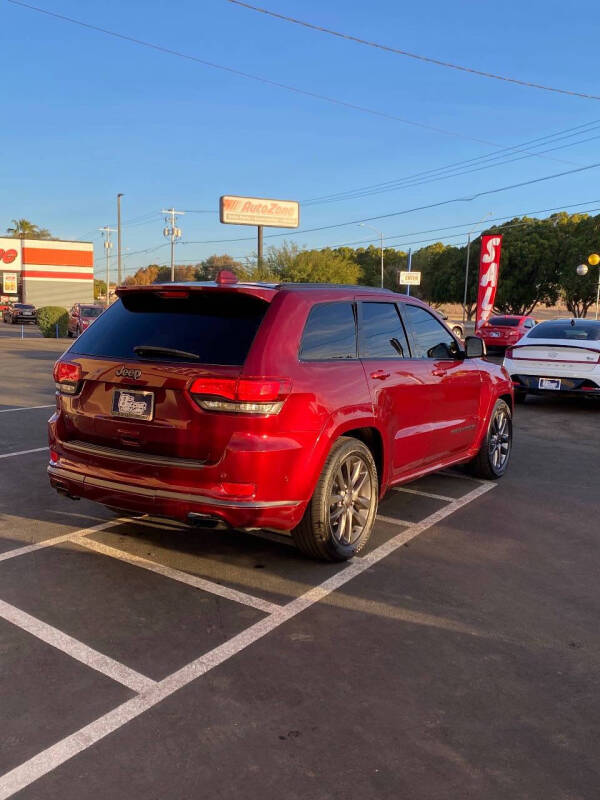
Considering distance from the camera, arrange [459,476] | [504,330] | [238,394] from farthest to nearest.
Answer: [504,330]
[459,476]
[238,394]

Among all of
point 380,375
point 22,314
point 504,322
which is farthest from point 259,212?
point 380,375

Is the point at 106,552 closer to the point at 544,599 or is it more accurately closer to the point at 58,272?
the point at 544,599

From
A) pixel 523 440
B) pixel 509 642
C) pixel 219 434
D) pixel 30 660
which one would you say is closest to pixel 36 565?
pixel 30 660

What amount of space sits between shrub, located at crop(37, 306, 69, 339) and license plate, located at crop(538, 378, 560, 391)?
25847 millimetres

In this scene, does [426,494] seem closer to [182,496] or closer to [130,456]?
[182,496]

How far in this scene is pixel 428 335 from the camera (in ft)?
18.7

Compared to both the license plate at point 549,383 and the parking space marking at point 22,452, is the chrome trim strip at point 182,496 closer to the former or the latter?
the parking space marking at point 22,452

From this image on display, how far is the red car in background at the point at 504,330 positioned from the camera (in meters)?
25.3

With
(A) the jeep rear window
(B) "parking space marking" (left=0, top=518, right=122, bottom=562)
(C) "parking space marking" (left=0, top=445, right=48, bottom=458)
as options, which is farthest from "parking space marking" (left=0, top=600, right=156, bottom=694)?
(C) "parking space marking" (left=0, top=445, right=48, bottom=458)

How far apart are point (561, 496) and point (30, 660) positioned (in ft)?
15.5

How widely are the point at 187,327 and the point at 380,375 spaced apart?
4.64 ft

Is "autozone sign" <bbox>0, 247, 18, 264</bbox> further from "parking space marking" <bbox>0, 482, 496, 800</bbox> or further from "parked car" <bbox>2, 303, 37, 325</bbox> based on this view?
"parking space marking" <bbox>0, 482, 496, 800</bbox>

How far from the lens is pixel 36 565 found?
169 inches

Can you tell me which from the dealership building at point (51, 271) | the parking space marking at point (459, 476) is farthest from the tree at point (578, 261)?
the parking space marking at point (459, 476)
